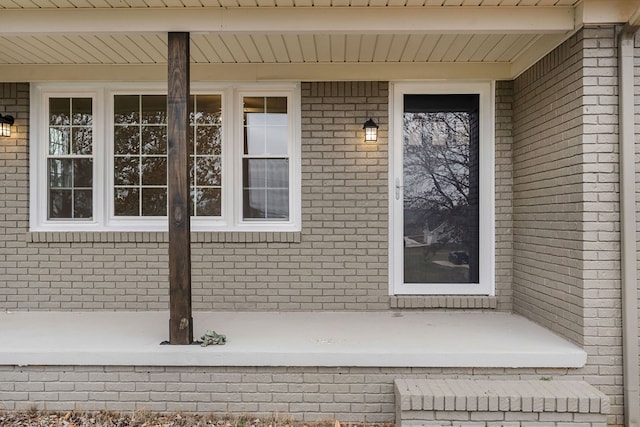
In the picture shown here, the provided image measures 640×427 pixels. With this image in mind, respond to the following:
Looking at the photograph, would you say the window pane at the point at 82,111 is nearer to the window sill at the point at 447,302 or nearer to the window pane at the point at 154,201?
the window pane at the point at 154,201

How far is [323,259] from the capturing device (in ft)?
15.3

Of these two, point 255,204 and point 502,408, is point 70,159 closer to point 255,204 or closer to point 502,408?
point 255,204

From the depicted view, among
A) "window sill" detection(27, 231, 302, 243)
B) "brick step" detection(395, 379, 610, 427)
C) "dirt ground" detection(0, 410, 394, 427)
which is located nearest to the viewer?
"brick step" detection(395, 379, 610, 427)

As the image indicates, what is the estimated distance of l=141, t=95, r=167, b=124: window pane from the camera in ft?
15.6

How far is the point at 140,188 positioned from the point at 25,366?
203 cm

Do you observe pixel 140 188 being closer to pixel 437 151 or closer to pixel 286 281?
pixel 286 281

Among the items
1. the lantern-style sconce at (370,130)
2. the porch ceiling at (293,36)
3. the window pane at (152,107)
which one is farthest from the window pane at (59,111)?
the lantern-style sconce at (370,130)

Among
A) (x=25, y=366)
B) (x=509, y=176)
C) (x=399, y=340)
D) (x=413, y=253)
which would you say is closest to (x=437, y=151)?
(x=509, y=176)

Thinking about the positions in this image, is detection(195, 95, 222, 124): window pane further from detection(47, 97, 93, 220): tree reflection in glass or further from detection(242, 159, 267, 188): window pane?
detection(47, 97, 93, 220): tree reflection in glass

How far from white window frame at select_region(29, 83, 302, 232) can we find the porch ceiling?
155mm

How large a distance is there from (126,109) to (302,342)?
3187 millimetres

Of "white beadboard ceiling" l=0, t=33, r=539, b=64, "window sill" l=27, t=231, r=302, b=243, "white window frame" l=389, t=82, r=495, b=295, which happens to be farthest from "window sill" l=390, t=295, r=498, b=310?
"white beadboard ceiling" l=0, t=33, r=539, b=64

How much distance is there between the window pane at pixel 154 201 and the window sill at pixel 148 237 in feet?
0.75

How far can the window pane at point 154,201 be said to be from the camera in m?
4.75
